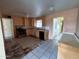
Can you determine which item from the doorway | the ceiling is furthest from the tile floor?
the doorway

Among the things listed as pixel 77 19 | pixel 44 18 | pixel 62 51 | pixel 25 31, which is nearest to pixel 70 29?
pixel 77 19

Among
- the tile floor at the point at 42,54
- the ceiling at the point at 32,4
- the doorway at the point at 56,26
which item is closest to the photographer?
the ceiling at the point at 32,4

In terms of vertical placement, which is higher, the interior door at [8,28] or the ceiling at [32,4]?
the ceiling at [32,4]

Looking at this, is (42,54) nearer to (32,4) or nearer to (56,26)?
(32,4)

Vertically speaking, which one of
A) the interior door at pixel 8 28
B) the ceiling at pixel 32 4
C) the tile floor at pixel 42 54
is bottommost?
the tile floor at pixel 42 54

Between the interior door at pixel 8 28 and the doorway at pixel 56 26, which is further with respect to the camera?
the doorway at pixel 56 26

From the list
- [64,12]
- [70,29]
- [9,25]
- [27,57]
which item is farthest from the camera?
[9,25]

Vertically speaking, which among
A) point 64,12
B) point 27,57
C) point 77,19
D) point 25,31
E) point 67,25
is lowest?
point 27,57

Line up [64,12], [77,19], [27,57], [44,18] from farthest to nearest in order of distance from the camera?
[44,18], [64,12], [77,19], [27,57]

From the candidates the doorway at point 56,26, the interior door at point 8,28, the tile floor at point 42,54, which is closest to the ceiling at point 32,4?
the tile floor at point 42,54

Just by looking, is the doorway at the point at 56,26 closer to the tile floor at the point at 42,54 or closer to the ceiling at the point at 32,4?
the tile floor at the point at 42,54

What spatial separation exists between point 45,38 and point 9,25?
3234 mm

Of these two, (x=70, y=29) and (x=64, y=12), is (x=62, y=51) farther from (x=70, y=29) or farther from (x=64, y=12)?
(x=64, y=12)

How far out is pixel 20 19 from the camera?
6.62 m
